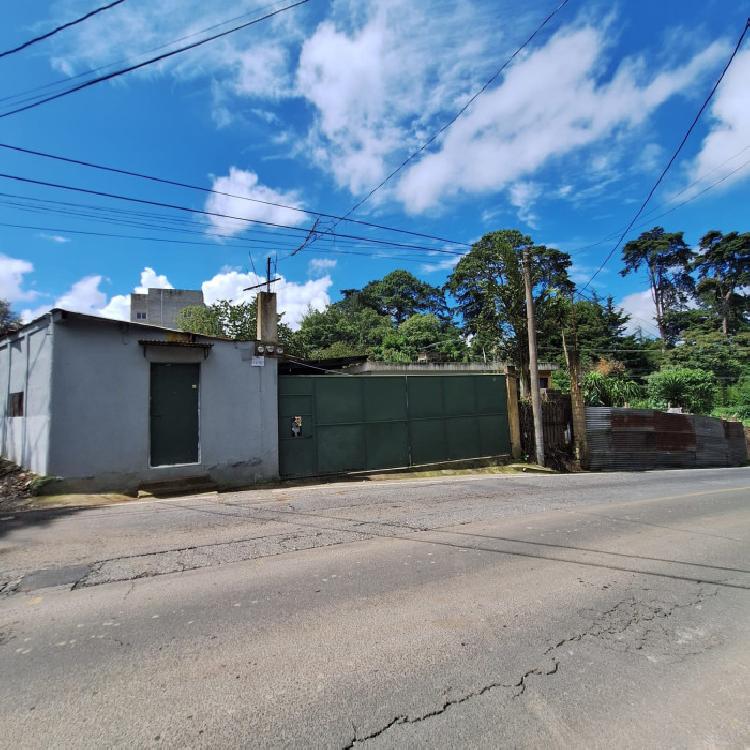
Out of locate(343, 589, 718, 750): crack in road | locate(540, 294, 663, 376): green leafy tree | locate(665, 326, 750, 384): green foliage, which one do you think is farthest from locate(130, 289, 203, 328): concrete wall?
locate(343, 589, 718, 750): crack in road

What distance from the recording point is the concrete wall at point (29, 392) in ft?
31.8

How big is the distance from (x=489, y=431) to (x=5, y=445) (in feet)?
45.1

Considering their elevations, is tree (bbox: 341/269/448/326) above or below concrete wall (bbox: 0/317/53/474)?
above

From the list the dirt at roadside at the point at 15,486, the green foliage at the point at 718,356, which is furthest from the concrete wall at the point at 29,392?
the green foliage at the point at 718,356

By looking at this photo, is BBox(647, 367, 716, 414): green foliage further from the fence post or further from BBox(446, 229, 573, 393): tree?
the fence post

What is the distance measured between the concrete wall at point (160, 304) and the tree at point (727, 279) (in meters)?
59.6

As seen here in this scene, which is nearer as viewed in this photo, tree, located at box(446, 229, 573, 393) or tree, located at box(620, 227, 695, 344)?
tree, located at box(446, 229, 573, 393)

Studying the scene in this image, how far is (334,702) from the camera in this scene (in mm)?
2686

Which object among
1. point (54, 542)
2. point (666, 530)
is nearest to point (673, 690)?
point (666, 530)

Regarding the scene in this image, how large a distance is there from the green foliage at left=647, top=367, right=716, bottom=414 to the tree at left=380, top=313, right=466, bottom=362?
14.8 m

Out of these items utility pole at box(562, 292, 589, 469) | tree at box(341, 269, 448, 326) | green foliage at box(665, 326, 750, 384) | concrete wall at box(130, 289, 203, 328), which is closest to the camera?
utility pole at box(562, 292, 589, 469)

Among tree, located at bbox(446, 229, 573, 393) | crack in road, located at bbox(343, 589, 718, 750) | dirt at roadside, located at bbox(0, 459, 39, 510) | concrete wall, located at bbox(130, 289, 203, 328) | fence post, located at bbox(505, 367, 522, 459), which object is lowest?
crack in road, located at bbox(343, 589, 718, 750)

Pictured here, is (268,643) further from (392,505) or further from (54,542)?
(392,505)

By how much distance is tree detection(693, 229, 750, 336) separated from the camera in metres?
52.5
